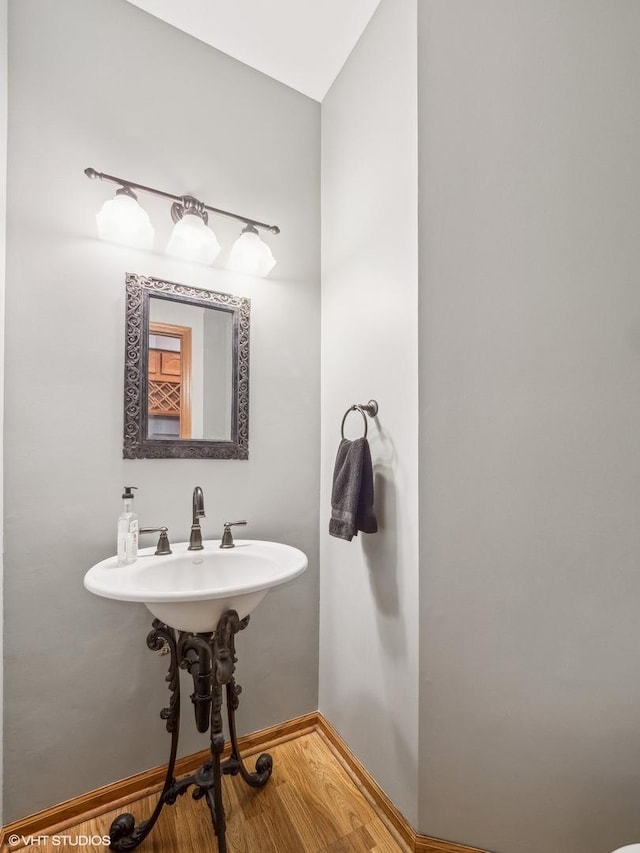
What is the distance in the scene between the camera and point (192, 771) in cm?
142

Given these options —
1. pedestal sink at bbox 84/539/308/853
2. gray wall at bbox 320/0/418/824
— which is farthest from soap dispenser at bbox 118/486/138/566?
gray wall at bbox 320/0/418/824

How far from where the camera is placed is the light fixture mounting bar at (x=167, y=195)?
1.26 m

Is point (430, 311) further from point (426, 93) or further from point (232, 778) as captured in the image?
point (232, 778)

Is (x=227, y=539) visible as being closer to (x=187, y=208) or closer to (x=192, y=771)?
(x=192, y=771)

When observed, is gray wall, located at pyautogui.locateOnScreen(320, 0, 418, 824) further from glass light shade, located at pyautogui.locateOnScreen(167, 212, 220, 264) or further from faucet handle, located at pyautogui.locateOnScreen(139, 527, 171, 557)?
faucet handle, located at pyautogui.locateOnScreen(139, 527, 171, 557)

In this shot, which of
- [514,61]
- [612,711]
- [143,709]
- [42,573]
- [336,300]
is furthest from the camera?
→ [336,300]

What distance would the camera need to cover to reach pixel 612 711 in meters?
0.96

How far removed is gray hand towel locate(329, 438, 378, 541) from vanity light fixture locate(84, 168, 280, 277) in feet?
2.62

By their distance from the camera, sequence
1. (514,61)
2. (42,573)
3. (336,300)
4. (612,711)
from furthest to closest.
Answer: (336,300) → (42,573) → (514,61) → (612,711)

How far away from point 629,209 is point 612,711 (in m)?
1.20

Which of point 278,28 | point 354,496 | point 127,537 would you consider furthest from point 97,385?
point 278,28

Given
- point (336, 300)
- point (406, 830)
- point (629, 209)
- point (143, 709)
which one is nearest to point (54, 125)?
point (336, 300)

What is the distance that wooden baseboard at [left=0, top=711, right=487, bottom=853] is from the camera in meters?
1.16

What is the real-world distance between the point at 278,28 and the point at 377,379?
136cm
